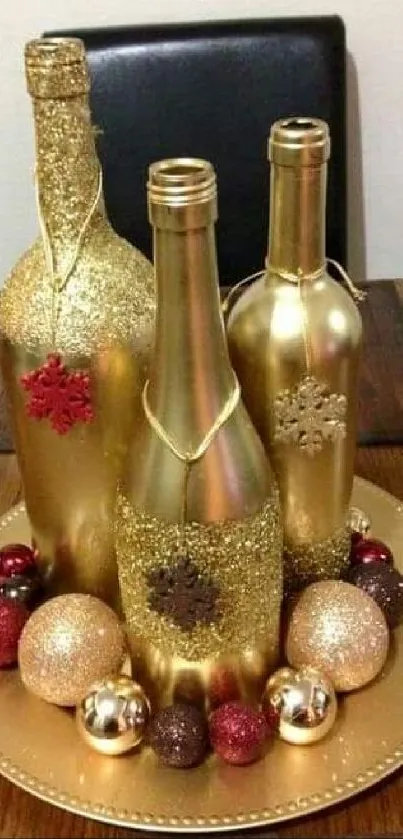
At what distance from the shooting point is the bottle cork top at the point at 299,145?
500mm

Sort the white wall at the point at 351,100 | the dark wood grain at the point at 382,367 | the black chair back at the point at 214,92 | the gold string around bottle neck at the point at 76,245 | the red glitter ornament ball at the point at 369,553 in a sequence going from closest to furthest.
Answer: the gold string around bottle neck at the point at 76,245
the red glitter ornament ball at the point at 369,553
the dark wood grain at the point at 382,367
the black chair back at the point at 214,92
the white wall at the point at 351,100

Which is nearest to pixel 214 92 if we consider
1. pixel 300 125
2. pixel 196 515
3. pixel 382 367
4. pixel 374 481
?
pixel 382 367

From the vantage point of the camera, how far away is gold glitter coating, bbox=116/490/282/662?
497 millimetres

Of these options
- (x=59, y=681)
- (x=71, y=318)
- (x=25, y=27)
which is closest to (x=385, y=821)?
(x=59, y=681)

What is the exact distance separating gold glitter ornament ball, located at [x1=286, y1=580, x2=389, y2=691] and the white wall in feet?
3.11

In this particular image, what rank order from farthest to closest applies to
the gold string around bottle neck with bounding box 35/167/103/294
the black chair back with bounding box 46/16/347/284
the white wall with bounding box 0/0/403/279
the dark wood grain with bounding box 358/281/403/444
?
the white wall with bounding box 0/0/403/279 < the black chair back with bounding box 46/16/347/284 < the dark wood grain with bounding box 358/281/403/444 < the gold string around bottle neck with bounding box 35/167/103/294

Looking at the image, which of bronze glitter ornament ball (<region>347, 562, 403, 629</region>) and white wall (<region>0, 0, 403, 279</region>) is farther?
white wall (<region>0, 0, 403, 279</region>)

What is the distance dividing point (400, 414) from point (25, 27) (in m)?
0.78

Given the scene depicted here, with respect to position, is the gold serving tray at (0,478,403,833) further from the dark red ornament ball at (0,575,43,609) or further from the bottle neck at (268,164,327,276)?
the bottle neck at (268,164,327,276)

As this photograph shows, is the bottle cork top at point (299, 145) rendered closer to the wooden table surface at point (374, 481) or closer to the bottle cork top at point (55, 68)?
the bottle cork top at point (55, 68)

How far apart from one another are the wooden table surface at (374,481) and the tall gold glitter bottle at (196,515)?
0.26 ft

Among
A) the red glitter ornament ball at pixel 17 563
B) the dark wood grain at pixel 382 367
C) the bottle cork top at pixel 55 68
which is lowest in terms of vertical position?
the dark wood grain at pixel 382 367

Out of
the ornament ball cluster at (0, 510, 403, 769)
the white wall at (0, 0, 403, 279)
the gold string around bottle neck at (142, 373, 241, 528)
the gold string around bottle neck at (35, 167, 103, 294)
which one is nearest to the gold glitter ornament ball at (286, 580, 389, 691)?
the ornament ball cluster at (0, 510, 403, 769)

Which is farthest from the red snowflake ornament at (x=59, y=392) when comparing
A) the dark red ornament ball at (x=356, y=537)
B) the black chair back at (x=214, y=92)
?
the black chair back at (x=214, y=92)
